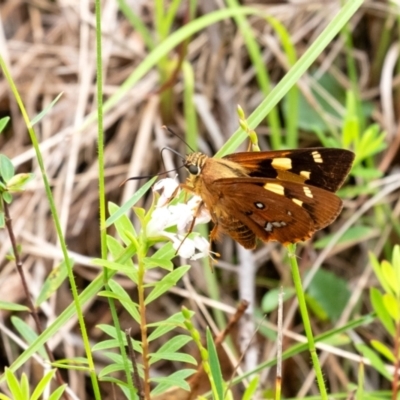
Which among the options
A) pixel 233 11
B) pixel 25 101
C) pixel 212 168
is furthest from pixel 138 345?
pixel 25 101

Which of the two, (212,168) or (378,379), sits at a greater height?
(212,168)

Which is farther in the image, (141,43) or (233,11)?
(141,43)

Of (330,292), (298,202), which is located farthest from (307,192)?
(330,292)

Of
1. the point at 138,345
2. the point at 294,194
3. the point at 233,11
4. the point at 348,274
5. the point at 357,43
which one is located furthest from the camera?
the point at 357,43

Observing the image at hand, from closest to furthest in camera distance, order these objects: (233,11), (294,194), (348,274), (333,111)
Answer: (294,194) < (233,11) < (348,274) < (333,111)

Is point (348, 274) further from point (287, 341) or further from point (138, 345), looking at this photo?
point (138, 345)

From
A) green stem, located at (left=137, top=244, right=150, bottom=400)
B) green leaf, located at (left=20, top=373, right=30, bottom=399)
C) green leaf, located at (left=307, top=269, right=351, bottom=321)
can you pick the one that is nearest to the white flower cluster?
green stem, located at (left=137, top=244, right=150, bottom=400)

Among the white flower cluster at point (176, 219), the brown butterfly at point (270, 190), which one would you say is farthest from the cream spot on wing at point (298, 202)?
the white flower cluster at point (176, 219)

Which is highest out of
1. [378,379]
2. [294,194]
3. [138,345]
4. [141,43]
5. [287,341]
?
[141,43]
